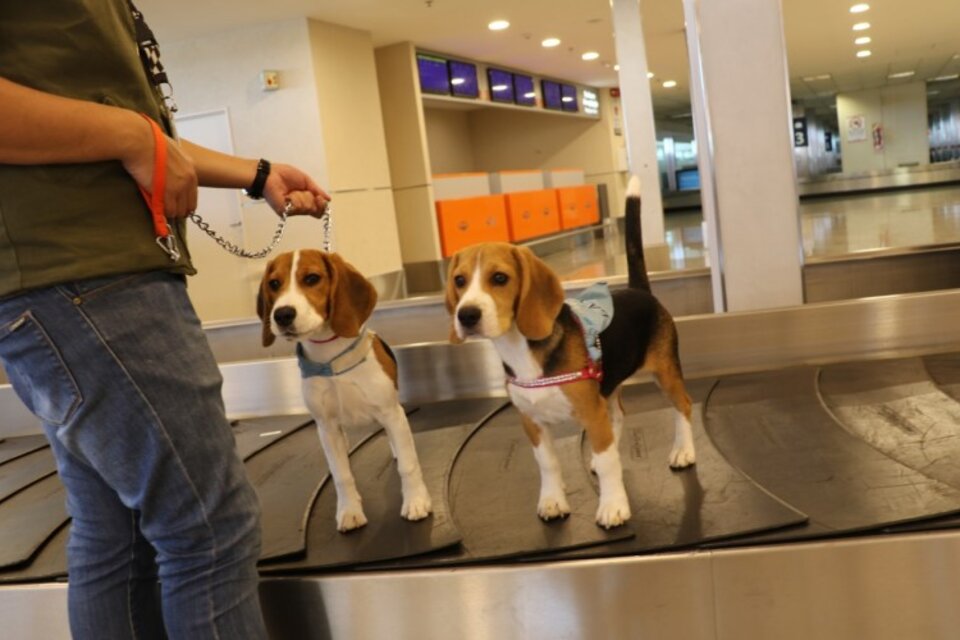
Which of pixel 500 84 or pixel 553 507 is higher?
pixel 500 84

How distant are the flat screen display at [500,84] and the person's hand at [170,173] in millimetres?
14217

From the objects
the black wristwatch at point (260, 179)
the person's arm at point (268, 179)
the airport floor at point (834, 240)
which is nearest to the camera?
the person's arm at point (268, 179)

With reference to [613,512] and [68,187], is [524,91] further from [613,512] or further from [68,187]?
[68,187]

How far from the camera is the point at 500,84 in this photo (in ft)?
50.4

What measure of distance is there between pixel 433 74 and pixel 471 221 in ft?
8.45

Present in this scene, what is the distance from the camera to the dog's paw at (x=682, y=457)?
2602 mm

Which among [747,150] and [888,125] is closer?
[747,150]

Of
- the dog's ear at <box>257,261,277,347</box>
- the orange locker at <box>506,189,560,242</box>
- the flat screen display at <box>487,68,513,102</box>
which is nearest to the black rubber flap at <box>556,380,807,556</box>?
the dog's ear at <box>257,261,277,347</box>

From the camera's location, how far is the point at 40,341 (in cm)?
123

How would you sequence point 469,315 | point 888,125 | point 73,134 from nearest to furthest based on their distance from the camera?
point 73,134 < point 469,315 < point 888,125

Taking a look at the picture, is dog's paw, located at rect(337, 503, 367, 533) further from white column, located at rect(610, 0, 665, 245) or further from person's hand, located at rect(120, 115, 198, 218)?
white column, located at rect(610, 0, 665, 245)

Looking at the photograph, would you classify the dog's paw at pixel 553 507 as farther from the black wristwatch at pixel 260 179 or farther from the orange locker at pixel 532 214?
the orange locker at pixel 532 214

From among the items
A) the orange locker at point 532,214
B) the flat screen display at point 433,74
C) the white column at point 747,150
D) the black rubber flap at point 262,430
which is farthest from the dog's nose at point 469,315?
the flat screen display at point 433,74

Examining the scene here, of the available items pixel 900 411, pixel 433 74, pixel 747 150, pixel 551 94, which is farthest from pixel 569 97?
pixel 900 411
